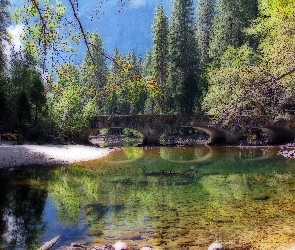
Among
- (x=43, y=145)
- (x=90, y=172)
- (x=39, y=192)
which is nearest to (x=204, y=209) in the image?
(x=39, y=192)

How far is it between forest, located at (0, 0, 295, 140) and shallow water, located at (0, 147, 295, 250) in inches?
116

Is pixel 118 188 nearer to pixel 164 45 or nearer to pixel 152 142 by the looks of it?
pixel 152 142

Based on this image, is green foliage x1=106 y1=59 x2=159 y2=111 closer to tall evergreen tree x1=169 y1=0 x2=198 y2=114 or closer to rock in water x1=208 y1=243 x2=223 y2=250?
rock in water x1=208 y1=243 x2=223 y2=250

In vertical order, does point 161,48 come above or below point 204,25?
below

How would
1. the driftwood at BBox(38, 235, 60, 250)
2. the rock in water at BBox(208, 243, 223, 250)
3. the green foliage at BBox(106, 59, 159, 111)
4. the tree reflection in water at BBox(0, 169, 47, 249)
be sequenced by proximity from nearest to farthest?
the green foliage at BBox(106, 59, 159, 111), the rock in water at BBox(208, 243, 223, 250), the driftwood at BBox(38, 235, 60, 250), the tree reflection in water at BBox(0, 169, 47, 249)

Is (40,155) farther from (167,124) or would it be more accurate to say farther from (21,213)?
(167,124)

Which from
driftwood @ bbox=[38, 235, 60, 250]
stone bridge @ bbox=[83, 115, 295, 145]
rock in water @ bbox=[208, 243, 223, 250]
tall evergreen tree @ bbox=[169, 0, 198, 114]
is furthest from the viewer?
tall evergreen tree @ bbox=[169, 0, 198, 114]

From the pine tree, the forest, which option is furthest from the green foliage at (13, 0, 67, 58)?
the pine tree

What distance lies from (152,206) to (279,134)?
2846cm

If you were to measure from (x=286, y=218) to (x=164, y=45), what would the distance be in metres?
38.3

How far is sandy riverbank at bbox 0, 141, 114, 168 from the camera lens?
22891 millimetres

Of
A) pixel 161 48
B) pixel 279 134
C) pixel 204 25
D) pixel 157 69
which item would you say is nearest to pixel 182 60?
pixel 161 48

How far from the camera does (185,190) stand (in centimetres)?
1490

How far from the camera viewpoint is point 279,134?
37.9 meters
